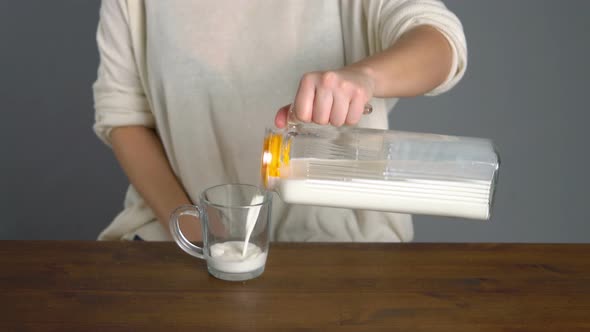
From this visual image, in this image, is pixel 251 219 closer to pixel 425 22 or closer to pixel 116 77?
pixel 425 22

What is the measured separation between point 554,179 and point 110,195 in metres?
1.11

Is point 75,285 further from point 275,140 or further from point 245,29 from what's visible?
point 245,29

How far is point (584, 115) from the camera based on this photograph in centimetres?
161

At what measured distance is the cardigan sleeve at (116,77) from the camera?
1.10m

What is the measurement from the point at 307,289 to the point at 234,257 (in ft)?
0.28

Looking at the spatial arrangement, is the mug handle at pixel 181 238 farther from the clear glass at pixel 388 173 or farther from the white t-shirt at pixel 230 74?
the white t-shirt at pixel 230 74

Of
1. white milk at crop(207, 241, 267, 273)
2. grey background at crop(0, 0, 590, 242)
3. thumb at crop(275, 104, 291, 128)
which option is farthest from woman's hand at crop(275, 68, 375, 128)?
grey background at crop(0, 0, 590, 242)

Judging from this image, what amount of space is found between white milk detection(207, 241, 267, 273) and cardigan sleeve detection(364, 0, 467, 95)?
352 millimetres

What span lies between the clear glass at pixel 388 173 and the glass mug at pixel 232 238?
1.7 inches

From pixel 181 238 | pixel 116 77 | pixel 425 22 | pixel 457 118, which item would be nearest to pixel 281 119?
pixel 181 238

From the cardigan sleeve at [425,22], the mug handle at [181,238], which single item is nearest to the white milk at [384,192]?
the mug handle at [181,238]

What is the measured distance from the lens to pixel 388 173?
27.1 inches

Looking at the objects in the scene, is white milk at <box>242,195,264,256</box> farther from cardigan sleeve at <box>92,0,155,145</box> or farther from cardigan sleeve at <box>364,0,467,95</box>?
cardigan sleeve at <box>92,0,155,145</box>

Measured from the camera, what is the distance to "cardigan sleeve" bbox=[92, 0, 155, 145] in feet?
3.61
